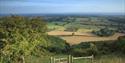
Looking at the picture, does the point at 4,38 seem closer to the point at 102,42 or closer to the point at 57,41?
the point at 57,41

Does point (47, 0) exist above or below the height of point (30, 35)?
above

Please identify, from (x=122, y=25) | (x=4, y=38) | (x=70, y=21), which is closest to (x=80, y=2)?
(x=70, y=21)

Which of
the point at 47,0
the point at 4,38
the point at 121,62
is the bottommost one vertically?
the point at 121,62

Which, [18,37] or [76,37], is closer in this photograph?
[18,37]

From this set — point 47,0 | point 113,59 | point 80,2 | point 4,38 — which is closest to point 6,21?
point 4,38

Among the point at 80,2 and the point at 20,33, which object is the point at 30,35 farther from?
the point at 80,2

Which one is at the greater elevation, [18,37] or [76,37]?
[18,37]

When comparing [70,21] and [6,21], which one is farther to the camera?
[70,21]

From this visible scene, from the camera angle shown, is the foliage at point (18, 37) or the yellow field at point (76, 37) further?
the yellow field at point (76, 37)

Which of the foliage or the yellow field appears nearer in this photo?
the foliage
